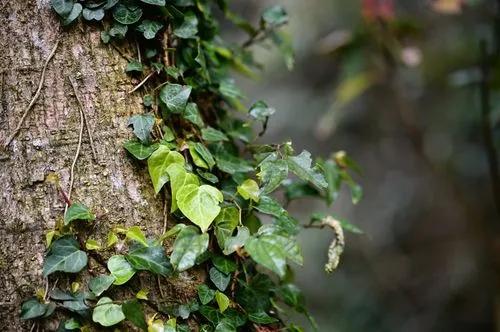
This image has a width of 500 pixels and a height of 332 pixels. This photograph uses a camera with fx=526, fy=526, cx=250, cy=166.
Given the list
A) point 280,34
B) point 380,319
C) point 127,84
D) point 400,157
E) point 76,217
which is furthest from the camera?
point 400,157

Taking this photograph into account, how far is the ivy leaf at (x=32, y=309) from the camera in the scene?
2.65ft

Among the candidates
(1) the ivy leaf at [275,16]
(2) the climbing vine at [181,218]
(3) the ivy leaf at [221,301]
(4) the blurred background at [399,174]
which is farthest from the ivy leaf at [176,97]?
(4) the blurred background at [399,174]

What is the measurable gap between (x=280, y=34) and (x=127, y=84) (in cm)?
54

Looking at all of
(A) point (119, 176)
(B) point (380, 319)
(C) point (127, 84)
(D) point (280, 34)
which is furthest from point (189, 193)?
(B) point (380, 319)

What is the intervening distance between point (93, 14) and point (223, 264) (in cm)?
49

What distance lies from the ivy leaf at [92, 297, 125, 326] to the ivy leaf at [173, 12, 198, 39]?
51 centimetres

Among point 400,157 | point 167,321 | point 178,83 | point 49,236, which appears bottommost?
point 400,157

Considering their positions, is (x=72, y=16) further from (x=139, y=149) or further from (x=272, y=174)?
(x=272, y=174)

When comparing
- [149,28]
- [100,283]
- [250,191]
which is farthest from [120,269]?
[149,28]

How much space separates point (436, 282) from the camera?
3039mm

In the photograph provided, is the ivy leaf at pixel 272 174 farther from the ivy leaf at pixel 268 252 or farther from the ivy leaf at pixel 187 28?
the ivy leaf at pixel 187 28

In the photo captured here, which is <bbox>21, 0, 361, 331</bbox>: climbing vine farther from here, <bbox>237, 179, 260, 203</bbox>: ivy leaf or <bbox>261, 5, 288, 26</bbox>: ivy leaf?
<bbox>261, 5, 288, 26</bbox>: ivy leaf

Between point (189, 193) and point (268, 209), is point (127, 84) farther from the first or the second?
point (268, 209)

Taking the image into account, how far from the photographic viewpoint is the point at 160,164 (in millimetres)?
892
